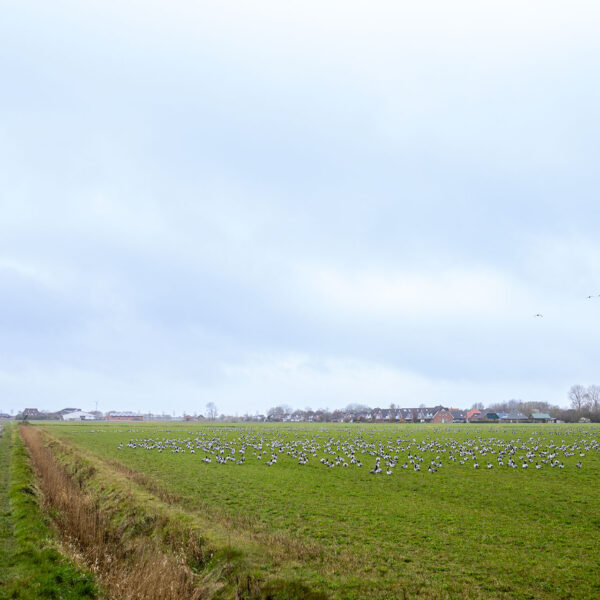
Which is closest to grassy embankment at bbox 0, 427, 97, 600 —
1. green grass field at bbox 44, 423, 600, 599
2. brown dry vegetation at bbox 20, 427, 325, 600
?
brown dry vegetation at bbox 20, 427, 325, 600

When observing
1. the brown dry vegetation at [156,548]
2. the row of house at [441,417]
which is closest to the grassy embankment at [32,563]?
the brown dry vegetation at [156,548]

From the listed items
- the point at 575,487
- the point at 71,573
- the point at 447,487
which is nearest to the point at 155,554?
the point at 71,573

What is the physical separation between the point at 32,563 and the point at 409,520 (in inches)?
505

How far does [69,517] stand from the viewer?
55.9ft

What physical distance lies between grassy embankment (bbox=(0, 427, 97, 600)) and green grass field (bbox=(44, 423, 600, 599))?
4020 mm

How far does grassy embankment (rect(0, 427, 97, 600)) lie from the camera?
417 inches

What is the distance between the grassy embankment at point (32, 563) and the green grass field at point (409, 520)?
158 inches

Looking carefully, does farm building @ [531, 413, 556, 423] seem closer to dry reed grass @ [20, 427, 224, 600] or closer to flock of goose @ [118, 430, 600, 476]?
flock of goose @ [118, 430, 600, 476]

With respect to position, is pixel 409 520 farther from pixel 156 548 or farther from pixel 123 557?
pixel 123 557

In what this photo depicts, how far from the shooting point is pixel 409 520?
17141 millimetres

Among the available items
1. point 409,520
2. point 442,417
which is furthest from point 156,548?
point 442,417

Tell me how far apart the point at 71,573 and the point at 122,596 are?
216cm

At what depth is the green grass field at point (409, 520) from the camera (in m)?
11.5

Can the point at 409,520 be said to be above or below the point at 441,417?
above
